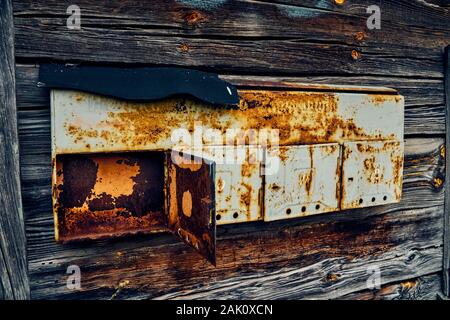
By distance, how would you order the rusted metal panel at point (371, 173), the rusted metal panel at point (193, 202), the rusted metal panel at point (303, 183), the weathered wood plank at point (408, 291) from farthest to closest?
1. the weathered wood plank at point (408, 291)
2. the rusted metal panel at point (371, 173)
3. the rusted metal panel at point (303, 183)
4. the rusted metal panel at point (193, 202)

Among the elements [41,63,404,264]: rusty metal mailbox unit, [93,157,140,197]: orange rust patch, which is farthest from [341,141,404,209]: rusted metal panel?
[93,157,140,197]: orange rust patch

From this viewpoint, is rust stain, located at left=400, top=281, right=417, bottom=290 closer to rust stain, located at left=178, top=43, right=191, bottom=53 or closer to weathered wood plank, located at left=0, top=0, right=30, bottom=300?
rust stain, located at left=178, top=43, right=191, bottom=53

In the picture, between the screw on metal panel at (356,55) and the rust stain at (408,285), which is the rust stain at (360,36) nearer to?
the screw on metal panel at (356,55)

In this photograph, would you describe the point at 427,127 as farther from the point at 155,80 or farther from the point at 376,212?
the point at 155,80

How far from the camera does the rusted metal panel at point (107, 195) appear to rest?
3.70ft

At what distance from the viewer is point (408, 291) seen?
1706 millimetres

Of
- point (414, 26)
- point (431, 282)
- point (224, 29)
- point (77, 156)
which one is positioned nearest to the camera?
point (77, 156)

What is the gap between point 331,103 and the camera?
4.48 ft

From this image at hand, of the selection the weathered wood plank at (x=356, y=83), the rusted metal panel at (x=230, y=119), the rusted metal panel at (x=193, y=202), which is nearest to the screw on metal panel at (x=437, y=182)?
the weathered wood plank at (x=356, y=83)

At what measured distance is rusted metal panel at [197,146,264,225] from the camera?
120 centimetres

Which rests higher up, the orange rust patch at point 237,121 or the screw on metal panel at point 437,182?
the orange rust patch at point 237,121

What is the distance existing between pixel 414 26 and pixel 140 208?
4.09 feet

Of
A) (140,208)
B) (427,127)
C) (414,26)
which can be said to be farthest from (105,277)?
(414,26)

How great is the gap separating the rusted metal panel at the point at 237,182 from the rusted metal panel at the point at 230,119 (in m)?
0.05
